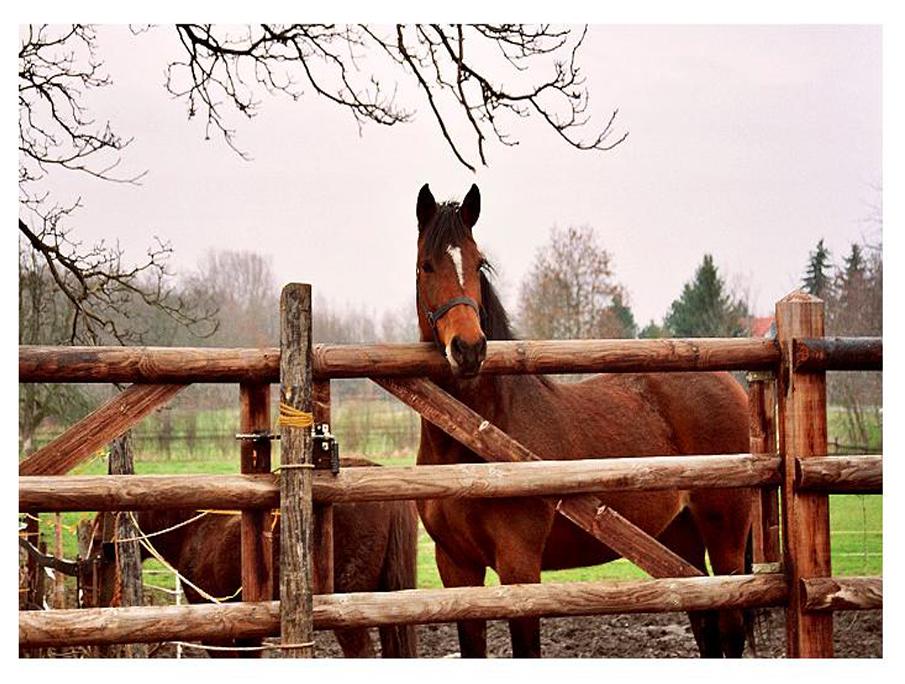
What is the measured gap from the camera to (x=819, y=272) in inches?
344

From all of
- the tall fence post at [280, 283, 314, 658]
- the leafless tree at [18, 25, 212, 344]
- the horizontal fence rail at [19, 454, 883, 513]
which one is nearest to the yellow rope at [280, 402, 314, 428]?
the tall fence post at [280, 283, 314, 658]

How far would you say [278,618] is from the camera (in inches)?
131

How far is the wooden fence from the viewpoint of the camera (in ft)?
10.7

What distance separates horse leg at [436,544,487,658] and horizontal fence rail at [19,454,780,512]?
2.75 feet

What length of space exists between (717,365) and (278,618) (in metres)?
1.90

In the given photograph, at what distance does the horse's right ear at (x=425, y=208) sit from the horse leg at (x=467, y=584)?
1460 mm

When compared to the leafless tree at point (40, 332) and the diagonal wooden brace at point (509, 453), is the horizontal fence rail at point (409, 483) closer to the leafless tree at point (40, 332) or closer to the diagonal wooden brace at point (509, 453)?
the diagonal wooden brace at point (509, 453)

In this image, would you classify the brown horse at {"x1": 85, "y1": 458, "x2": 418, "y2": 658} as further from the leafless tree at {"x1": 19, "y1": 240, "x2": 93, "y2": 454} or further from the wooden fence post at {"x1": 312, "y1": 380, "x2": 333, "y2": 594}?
the leafless tree at {"x1": 19, "y1": 240, "x2": 93, "y2": 454}

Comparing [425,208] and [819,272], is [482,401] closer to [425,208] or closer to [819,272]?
[425,208]

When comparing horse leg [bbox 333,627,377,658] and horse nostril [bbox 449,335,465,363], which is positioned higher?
horse nostril [bbox 449,335,465,363]

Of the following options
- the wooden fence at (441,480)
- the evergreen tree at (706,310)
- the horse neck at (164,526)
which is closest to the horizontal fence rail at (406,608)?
the wooden fence at (441,480)

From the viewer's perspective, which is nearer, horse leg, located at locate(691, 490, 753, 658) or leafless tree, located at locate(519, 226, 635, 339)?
horse leg, located at locate(691, 490, 753, 658)

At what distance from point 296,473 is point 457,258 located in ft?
3.42
